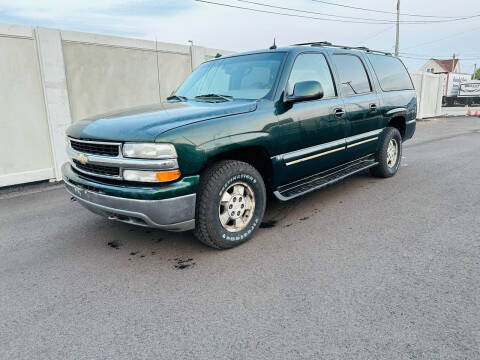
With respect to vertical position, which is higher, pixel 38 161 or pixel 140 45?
pixel 140 45

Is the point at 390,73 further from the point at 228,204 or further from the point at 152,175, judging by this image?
the point at 152,175

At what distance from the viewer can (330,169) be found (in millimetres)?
4727

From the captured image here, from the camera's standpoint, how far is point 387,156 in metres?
6.03

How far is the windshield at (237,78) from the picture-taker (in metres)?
4.01

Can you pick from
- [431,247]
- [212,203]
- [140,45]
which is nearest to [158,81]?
[140,45]

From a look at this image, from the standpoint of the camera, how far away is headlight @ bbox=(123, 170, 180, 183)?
2.99 m

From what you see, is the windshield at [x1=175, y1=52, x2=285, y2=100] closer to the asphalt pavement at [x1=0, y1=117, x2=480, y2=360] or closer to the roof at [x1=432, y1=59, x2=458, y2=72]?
the asphalt pavement at [x1=0, y1=117, x2=480, y2=360]

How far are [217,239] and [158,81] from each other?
5895mm

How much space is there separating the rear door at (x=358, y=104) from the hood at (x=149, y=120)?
1.68 meters

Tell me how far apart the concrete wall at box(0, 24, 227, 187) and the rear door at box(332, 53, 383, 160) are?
469 centimetres

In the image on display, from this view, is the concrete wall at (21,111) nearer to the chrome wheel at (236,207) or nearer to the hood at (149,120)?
the hood at (149,120)

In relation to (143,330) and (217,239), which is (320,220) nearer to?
(217,239)

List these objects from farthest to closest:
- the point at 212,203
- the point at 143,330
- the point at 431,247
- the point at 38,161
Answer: the point at 38,161, the point at 431,247, the point at 212,203, the point at 143,330

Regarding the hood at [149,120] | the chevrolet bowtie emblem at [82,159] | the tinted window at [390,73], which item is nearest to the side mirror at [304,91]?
the hood at [149,120]
